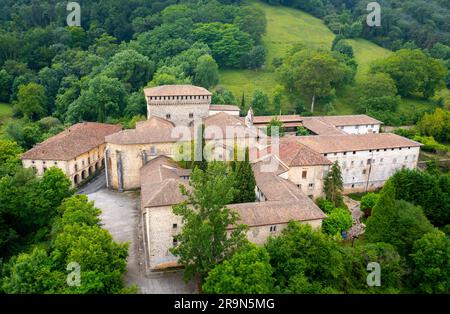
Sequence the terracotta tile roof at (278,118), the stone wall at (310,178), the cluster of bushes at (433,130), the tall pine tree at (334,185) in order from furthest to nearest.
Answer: the cluster of bushes at (433,130)
the terracotta tile roof at (278,118)
the stone wall at (310,178)
the tall pine tree at (334,185)

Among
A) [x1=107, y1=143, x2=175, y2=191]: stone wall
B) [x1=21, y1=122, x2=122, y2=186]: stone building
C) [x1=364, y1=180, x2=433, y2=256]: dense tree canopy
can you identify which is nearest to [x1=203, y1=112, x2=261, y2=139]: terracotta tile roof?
[x1=107, y1=143, x2=175, y2=191]: stone wall

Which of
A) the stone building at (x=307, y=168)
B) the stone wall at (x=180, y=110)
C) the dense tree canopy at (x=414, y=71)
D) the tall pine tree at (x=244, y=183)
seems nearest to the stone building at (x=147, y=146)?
the stone building at (x=307, y=168)

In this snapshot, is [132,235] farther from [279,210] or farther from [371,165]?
[371,165]

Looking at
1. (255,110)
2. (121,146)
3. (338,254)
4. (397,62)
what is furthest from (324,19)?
(338,254)

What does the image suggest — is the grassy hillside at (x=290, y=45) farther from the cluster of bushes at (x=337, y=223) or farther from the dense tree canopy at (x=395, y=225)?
the dense tree canopy at (x=395, y=225)

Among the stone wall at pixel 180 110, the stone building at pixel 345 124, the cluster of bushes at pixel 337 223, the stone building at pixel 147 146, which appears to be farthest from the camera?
the stone building at pixel 345 124

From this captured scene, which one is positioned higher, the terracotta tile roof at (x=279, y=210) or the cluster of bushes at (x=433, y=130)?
the terracotta tile roof at (x=279, y=210)

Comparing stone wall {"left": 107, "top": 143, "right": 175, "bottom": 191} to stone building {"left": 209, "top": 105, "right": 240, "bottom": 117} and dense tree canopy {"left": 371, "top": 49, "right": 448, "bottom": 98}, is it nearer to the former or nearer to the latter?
stone building {"left": 209, "top": 105, "right": 240, "bottom": 117}
